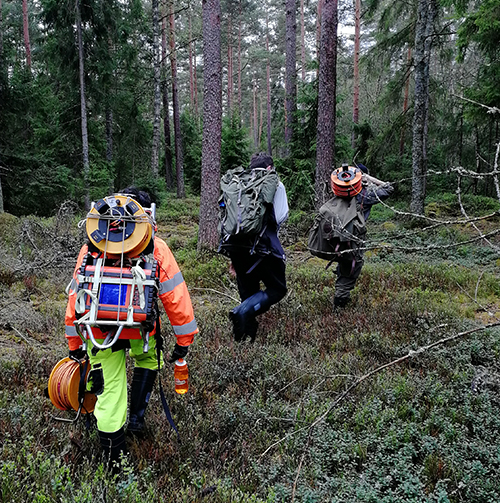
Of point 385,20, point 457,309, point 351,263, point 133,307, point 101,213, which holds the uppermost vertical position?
point 385,20

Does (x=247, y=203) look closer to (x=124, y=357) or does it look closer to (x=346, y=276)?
(x=124, y=357)

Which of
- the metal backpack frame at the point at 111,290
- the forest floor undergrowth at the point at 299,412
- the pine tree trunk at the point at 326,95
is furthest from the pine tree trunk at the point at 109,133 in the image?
the metal backpack frame at the point at 111,290

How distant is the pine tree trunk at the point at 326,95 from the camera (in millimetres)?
10062

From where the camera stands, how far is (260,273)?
5.02m

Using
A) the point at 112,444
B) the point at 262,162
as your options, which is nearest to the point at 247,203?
the point at 262,162

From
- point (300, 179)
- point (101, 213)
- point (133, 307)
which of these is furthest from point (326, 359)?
point (300, 179)

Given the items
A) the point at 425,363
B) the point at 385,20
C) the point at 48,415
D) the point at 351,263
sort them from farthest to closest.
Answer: the point at 385,20
the point at 351,263
the point at 425,363
the point at 48,415

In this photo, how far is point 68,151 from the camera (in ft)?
55.7

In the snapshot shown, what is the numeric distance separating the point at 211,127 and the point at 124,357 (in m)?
7.68

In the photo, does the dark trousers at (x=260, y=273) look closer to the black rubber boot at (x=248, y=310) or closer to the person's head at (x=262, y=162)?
the black rubber boot at (x=248, y=310)

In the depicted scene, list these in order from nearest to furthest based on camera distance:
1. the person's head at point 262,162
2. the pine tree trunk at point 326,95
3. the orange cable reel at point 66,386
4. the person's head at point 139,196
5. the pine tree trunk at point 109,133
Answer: the orange cable reel at point 66,386 < the person's head at point 139,196 < the person's head at point 262,162 < the pine tree trunk at point 326,95 < the pine tree trunk at point 109,133

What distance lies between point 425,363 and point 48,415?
3814 millimetres

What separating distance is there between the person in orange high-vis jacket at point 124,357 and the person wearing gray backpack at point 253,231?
4.94ft

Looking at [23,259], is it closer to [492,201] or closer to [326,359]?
[326,359]
